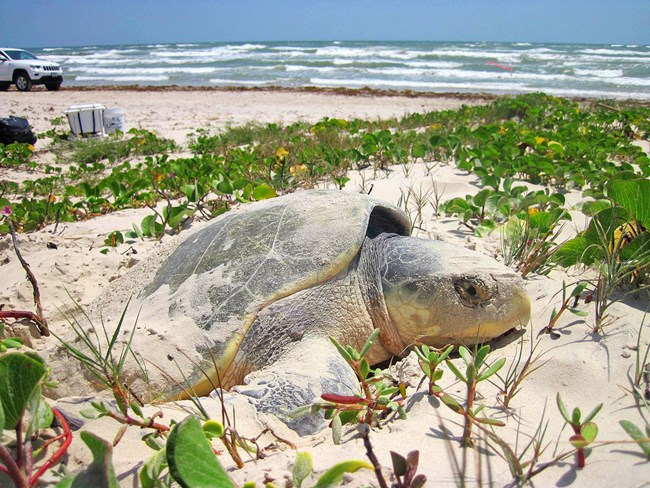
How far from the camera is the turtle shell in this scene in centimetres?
163

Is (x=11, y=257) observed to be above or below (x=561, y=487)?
below

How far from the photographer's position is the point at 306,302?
5.68 feet

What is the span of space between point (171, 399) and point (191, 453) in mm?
840

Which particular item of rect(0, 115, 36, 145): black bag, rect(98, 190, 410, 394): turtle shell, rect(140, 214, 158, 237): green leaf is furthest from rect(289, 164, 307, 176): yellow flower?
rect(0, 115, 36, 145): black bag

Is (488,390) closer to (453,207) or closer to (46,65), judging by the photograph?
(453,207)

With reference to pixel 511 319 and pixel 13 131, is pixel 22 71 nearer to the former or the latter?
pixel 13 131

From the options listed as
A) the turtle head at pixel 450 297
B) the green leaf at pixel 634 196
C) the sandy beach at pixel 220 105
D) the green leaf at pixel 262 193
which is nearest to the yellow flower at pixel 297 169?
the green leaf at pixel 262 193

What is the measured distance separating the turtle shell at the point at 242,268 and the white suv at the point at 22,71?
1761cm

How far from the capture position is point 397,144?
473 centimetres

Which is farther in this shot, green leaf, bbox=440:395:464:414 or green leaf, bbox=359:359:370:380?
green leaf, bbox=359:359:370:380

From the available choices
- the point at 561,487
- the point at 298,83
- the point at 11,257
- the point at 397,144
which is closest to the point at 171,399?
the point at 561,487

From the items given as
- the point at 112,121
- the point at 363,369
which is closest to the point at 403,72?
the point at 112,121

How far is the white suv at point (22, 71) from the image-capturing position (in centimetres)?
1578

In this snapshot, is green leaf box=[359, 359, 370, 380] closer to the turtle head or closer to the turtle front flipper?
the turtle front flipper
